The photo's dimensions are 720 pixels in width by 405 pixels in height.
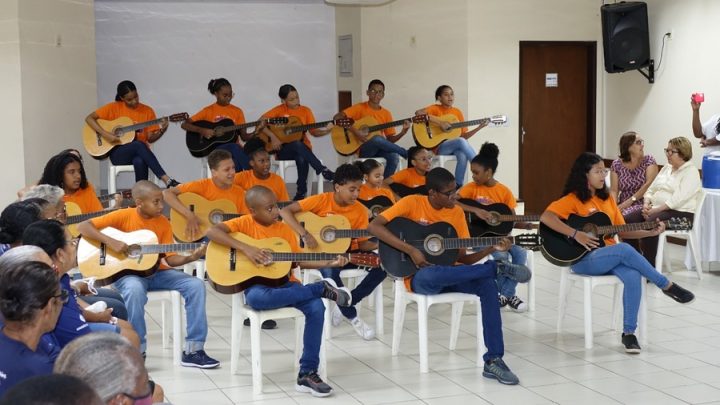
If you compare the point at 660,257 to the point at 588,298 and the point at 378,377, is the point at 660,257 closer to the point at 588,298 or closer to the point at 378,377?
the point at 588,298

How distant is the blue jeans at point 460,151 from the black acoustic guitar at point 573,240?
3688 mm

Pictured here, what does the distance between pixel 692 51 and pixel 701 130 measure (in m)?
1.03

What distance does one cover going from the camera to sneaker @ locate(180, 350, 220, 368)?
6023 mm

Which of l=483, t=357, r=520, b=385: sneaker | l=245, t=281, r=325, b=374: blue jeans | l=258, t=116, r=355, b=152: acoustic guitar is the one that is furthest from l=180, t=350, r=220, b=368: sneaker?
l=258, t=116, r=355, b=152: acoustic guitar

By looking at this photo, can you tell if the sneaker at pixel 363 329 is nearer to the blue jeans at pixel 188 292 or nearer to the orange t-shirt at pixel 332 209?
the orange t-shirt at pixel 332 209

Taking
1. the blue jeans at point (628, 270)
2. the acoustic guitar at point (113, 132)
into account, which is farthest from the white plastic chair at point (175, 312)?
the acoustic guitar at point (113, 132)

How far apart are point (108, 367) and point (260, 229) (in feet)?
10.8

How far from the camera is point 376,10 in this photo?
12.0 m

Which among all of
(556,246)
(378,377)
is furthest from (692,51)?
(378,377)

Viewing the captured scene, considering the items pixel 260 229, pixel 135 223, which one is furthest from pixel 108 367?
pixel 135 223

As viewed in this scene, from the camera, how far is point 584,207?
6551 millimetres

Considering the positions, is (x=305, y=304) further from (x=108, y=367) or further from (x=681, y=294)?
(x=108, y=367)

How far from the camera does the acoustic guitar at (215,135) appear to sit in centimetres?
989

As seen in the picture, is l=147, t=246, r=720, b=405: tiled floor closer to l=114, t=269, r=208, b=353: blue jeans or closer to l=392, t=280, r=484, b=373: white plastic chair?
l=392, t=280, r=484, b=373: white plastic chair
